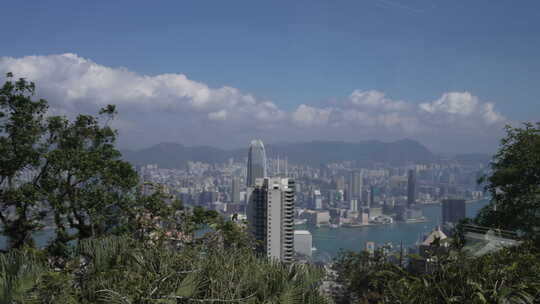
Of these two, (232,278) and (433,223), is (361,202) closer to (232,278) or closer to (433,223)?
(433,223)

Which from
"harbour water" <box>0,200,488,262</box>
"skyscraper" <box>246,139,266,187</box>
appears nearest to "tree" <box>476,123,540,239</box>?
"harbour water" <box>0,200,488,262</box>

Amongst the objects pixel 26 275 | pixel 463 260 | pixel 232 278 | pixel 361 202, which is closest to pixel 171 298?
pixel 232 278

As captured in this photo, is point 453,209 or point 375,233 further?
point 375,233

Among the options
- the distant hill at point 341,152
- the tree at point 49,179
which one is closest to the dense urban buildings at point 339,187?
the distant hill at point 341,152

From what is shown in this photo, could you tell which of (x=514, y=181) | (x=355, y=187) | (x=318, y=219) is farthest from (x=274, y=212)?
(x=355, y=187)

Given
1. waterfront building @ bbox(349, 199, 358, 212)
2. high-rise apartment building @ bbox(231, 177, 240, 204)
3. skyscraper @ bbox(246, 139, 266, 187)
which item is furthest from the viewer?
waterfront building @ bbox(349, 199, 358, 212)

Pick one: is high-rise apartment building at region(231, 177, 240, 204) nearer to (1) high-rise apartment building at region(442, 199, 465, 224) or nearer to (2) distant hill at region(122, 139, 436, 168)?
(2) distant hill at region(122, 139, 436, 168)

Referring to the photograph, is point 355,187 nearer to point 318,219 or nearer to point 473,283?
point 318,219
